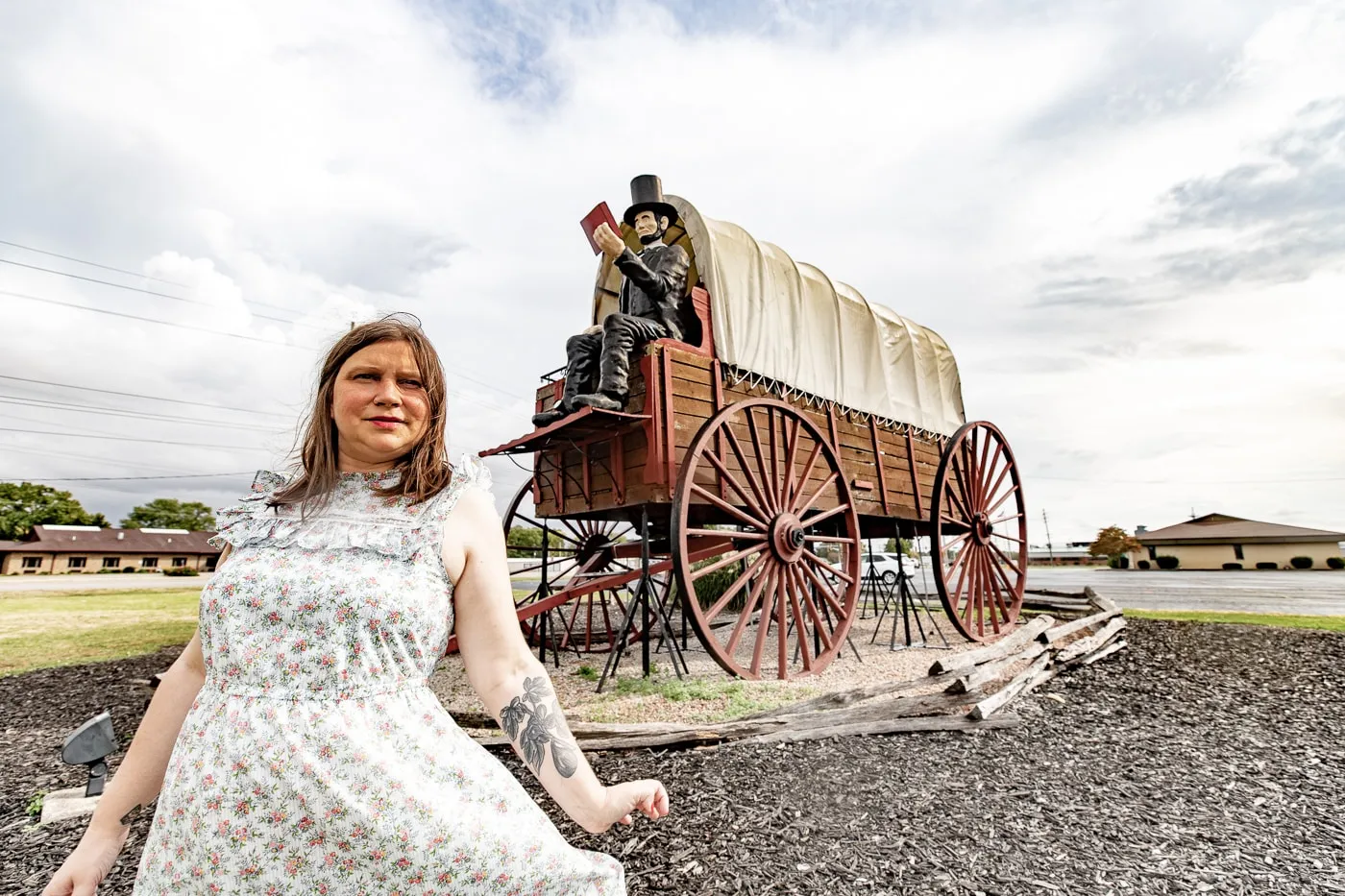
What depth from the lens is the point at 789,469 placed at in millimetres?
5184

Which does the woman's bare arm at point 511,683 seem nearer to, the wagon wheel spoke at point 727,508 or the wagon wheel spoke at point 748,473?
the wagon wheel spoke at point 727,508

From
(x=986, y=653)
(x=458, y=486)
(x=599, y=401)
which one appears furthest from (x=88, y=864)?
(x=986, y=653)

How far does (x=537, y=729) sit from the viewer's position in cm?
102

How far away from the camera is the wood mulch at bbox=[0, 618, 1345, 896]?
6.92 feet

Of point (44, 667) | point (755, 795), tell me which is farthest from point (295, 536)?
point (44, 667)

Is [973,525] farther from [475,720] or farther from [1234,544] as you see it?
[1234,544]

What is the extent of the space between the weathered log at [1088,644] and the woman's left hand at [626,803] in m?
5.50

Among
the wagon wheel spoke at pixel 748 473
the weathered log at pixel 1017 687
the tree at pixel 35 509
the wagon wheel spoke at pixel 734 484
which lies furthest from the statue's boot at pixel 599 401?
the tree at pixel 35 509

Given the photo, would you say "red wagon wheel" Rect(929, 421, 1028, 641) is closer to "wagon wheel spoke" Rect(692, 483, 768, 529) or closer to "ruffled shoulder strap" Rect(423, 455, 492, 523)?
"wagon wheel spoke" Rect(692, 483, 768, 529)

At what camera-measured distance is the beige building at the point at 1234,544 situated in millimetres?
30266

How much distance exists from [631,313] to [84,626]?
908 cm

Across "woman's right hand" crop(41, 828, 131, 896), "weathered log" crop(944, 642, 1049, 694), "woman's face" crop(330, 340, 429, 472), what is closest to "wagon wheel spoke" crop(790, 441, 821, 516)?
"weathered log" crop(944, 642, 1049, 694)

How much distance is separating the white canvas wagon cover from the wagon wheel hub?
1.41 metres

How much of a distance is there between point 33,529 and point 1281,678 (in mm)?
44774
